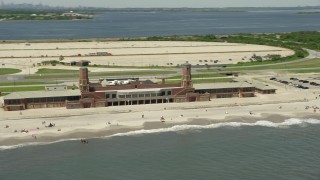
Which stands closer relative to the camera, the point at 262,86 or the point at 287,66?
the point at 262,86

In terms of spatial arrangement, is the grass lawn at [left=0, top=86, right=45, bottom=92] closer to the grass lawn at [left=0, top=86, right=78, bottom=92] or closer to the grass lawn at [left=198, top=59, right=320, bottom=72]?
the grass lawn at [left=0, top=86, right=78, bottom=92]

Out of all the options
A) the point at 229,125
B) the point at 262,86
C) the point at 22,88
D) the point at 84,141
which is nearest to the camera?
the point at 84,141

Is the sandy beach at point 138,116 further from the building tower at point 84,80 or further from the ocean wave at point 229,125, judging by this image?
the building tower at point 84,80

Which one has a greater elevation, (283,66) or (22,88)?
(283,66)

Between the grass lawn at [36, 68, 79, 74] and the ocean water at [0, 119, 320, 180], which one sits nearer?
the ocean water at [0, 119, 320, 180]

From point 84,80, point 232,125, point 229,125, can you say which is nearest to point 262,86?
point 232,125

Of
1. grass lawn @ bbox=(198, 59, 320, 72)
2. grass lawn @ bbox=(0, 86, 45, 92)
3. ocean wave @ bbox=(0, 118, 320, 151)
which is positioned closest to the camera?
ocean wave @ bbox=(0, 118, 320, 151)

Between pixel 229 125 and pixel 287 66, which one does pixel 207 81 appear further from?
pixel 287 66

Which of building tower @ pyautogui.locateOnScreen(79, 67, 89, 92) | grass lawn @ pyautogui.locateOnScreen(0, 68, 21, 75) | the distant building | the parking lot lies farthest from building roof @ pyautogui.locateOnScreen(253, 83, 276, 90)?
grass lawn @ pyautogui.locateOnScreen(0, 68, 21, 75)

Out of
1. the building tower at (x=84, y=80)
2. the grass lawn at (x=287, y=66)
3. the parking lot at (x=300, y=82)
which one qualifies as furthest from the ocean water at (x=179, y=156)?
the grass lawn at (x=287, y=66)
